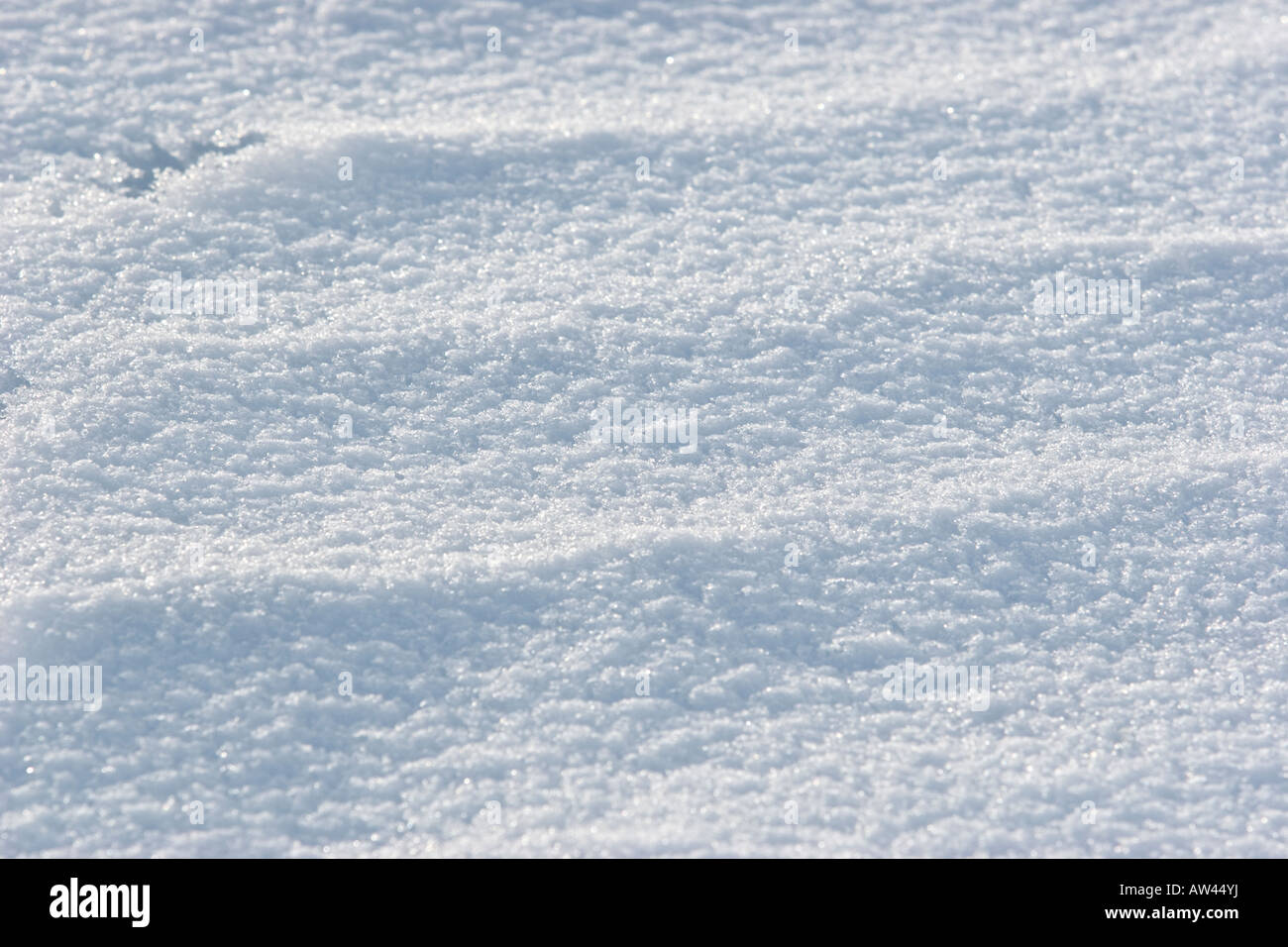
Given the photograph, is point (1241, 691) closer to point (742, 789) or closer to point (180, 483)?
point (742, 789)

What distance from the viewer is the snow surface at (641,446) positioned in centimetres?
173

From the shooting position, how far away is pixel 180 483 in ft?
6.57

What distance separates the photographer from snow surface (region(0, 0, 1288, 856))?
68.1 inches

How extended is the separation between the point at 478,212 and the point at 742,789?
1528 mm

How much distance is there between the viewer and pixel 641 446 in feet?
6.98

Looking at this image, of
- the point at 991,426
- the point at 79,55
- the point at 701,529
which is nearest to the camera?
the point at 701,529

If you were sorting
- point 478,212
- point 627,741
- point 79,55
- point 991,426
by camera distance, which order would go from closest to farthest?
point 627,741 < point 991,426 < point 478,212 < point 79,55

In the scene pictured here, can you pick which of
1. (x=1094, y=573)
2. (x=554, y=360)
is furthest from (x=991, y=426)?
(x=554, y=360)

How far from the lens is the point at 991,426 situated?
2.19 m

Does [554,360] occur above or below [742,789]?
above
